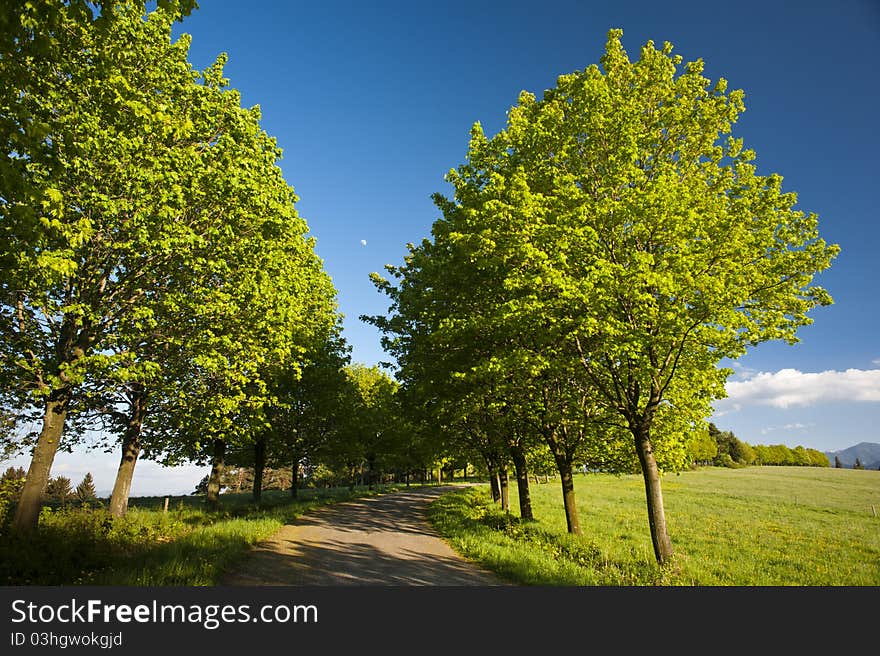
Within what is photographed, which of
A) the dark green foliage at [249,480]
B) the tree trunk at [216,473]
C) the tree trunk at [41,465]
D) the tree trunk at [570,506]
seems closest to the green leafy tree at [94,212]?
the tree trunk at [41,465]

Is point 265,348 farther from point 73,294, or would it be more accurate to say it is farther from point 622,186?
point 622,186

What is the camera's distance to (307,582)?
977cm

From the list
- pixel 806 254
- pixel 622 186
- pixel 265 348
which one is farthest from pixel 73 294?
pixel 806 254

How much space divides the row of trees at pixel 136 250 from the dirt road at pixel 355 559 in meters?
4.95

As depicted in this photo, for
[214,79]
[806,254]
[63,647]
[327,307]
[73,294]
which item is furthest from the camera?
[327,307]

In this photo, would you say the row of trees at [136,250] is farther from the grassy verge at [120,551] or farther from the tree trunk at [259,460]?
the tree trunk at [259,460]

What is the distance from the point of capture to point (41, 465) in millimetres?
11469

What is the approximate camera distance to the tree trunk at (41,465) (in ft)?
35.9

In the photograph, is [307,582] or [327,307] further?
[327,307]

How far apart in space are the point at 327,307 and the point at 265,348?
12.7 meters

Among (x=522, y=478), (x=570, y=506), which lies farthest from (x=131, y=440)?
(x=570, y=506)

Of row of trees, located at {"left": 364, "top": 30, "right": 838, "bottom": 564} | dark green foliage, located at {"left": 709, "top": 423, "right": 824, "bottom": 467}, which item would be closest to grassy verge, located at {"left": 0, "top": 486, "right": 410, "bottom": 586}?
row of trees, located at {"left": 364, "top": 30, "right": 838, "bottom": 564}

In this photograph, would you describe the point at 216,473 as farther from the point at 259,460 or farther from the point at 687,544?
the point at 687,544

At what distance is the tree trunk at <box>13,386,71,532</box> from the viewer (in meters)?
10.9
